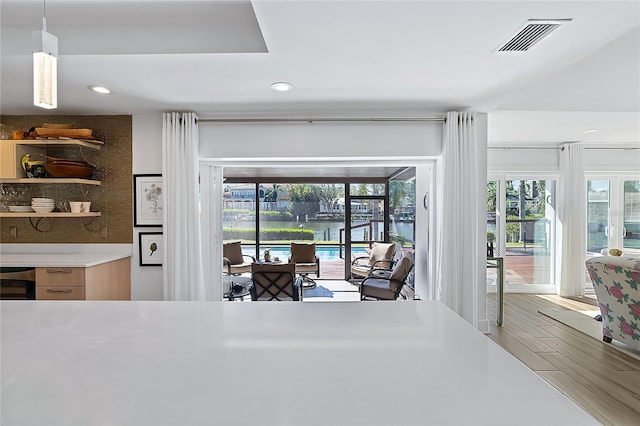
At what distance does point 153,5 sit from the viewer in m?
2.10

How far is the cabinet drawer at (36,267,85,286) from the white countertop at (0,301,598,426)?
1917 millimetres

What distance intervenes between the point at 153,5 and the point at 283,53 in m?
0.79

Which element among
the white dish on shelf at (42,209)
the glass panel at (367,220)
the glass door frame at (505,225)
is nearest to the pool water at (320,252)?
the glass panel at (367,220)

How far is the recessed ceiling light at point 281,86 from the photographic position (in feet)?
9.00

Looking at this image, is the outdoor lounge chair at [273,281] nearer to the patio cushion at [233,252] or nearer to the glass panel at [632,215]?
the patio cushion at [233,252]

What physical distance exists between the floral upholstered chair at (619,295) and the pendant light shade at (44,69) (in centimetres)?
423

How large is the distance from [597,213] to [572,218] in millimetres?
633

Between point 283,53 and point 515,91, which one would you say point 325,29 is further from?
point 515,91

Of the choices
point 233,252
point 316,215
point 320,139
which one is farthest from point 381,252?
point 320,139

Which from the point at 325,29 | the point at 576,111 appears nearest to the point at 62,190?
Answer: the point at 325,29

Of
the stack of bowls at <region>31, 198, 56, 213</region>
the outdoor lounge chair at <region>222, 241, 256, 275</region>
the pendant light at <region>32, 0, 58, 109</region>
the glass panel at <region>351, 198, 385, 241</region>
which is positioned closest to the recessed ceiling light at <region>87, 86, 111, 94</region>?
the stack of bowls at <region>31, 198, 56, 213</region>

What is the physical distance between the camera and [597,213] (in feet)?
18.8

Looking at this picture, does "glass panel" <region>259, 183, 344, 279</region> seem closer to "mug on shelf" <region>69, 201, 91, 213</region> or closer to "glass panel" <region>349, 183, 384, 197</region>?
"glass panel" <region>349, 183, 384, 197</region>

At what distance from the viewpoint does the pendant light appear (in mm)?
1170
